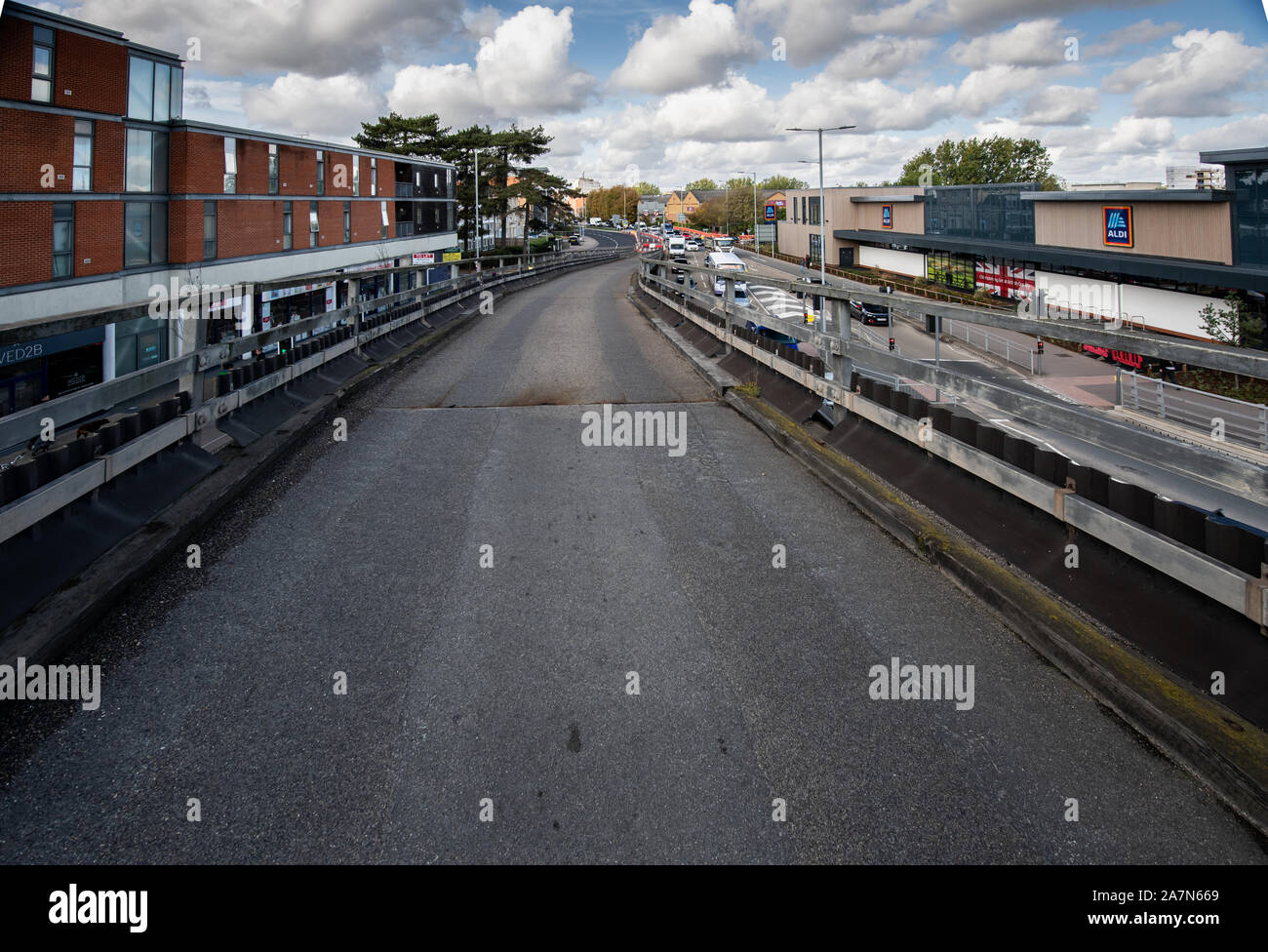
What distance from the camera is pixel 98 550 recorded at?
5113 mm

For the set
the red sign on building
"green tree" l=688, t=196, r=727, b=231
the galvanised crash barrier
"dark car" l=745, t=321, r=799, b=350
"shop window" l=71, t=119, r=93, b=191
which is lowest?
the galvanised crash barrier

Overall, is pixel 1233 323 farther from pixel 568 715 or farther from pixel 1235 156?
pixel 568 715

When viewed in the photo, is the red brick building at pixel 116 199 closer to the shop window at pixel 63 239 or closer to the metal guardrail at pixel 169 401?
the shop window at pixel 63 239

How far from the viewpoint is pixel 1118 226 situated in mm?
41750

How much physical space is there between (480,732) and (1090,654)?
2993 millimetres

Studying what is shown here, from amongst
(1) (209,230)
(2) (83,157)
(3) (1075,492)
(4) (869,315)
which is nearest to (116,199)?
(2) (83,157)

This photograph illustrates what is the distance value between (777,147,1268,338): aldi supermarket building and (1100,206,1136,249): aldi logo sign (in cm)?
7

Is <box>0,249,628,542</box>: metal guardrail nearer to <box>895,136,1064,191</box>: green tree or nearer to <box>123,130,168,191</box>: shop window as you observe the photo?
<box>123,130,168,191</box>: shop window

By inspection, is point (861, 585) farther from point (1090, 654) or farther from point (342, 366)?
point (342, 366)

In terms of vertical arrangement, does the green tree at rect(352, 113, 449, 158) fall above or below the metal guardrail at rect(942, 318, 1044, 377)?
above

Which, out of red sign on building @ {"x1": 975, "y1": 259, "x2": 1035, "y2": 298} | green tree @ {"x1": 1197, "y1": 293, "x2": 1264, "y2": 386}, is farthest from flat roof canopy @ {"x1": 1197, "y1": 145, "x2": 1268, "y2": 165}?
red sign on building @ {"x1": 975, "y1": 259, "x2": 1035, "y2": 298}

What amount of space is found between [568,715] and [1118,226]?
4756cm

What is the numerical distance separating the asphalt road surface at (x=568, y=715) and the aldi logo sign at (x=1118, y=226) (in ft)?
142

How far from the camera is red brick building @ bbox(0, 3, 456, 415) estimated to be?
30.0m
